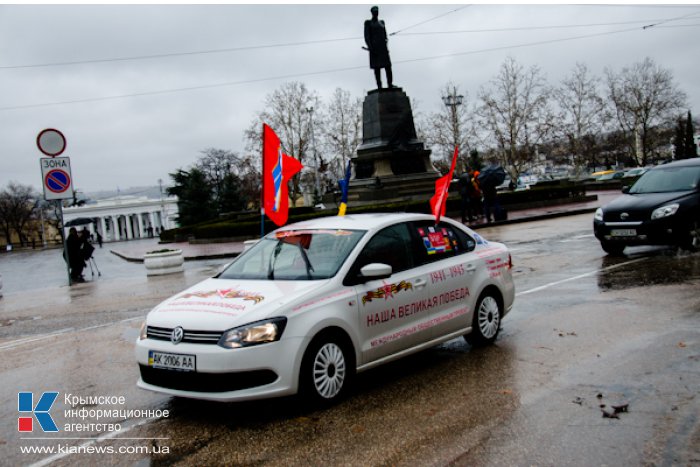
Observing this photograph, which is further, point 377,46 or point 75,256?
point 377,46

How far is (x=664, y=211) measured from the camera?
12508 millimetres

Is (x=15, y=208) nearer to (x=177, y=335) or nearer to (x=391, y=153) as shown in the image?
(x=391, y=153)

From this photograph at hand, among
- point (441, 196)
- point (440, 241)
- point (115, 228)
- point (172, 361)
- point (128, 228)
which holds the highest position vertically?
point (441, 196)

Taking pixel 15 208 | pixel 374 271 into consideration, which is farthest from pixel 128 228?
pixel 374 271

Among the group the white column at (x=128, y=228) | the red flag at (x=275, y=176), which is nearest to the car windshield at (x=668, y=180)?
the red flag at (x=275, y=176)

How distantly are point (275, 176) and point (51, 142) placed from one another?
9.68m

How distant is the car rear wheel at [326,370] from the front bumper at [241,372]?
0.13 metres

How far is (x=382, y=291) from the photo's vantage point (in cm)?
578

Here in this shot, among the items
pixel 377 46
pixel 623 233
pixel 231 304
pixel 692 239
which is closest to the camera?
pixel 231 304

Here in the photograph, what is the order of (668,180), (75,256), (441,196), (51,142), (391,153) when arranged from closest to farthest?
(441,196), (668,180), (51,142), (75,256), (391,153)

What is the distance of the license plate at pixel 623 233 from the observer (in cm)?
1257

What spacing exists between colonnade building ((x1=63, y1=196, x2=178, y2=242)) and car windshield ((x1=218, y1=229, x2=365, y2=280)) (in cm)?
11632

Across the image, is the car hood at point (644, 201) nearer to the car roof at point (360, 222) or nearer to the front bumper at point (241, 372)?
the car roof at point (360, 222)

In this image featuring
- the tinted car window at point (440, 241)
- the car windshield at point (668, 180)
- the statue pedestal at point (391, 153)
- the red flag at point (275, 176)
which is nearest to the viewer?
the tinted car window at point (440, 241)
